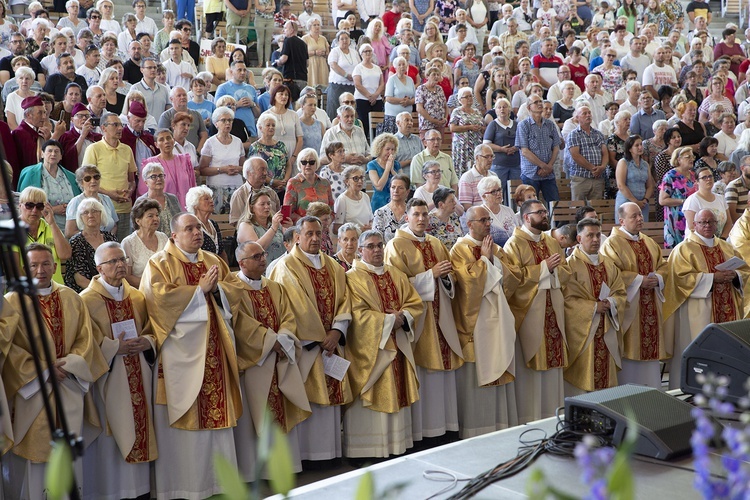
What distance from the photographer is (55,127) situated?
352 inches

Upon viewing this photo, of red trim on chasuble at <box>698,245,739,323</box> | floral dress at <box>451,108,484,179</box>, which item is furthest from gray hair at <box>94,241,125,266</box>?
floral dress at <box>451,108,484,179</box>

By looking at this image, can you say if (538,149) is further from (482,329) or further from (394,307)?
(394,307)

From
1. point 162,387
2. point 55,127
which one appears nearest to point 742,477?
point 162,387

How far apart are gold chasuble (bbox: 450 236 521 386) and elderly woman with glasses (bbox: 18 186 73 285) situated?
3114 mm

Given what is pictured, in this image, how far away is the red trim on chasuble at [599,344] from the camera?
8117 mm

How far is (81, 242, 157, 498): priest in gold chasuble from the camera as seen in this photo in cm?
594

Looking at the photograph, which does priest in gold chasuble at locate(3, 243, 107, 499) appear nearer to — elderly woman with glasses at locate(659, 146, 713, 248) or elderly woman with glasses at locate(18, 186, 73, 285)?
elderly woman with glasses at locate(18, 186, 73, 285)

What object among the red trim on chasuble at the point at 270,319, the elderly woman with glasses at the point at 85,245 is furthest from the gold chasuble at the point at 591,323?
the elderly woman with glasses at the point at 85,245

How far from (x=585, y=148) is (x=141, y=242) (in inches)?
263

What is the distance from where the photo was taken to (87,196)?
771 cm

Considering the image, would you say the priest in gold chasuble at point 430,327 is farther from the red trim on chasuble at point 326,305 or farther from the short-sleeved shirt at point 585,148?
the short-sleeved shirt at point 585,148

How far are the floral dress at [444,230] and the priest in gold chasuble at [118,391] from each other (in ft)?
10.6

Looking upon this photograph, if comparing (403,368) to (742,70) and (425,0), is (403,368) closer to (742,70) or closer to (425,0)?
(425,0)

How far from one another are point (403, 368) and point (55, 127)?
14.2 feet
